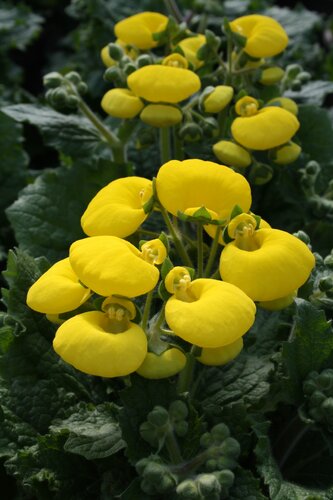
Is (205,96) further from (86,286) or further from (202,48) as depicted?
(86,286)

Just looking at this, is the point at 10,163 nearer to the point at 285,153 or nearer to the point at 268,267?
the point at 285,153

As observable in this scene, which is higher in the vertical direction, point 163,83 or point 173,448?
point 163,83

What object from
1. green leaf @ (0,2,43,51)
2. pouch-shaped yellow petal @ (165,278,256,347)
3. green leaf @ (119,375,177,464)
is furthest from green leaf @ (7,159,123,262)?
green leaf @ (0,2,43,51)

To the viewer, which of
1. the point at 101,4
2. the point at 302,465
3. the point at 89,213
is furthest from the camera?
the point at 101,4

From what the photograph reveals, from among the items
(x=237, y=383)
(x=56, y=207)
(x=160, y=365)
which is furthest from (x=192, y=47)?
(x=160, y=365)

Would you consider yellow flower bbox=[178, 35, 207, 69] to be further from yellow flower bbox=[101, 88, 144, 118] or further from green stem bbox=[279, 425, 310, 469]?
green stem bbox=[279, 425, 310, 469]


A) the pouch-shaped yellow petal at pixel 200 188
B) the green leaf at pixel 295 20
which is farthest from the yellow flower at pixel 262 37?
the green leaf at pixel 295 20

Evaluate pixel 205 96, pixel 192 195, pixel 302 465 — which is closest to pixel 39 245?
pixel 205 96
